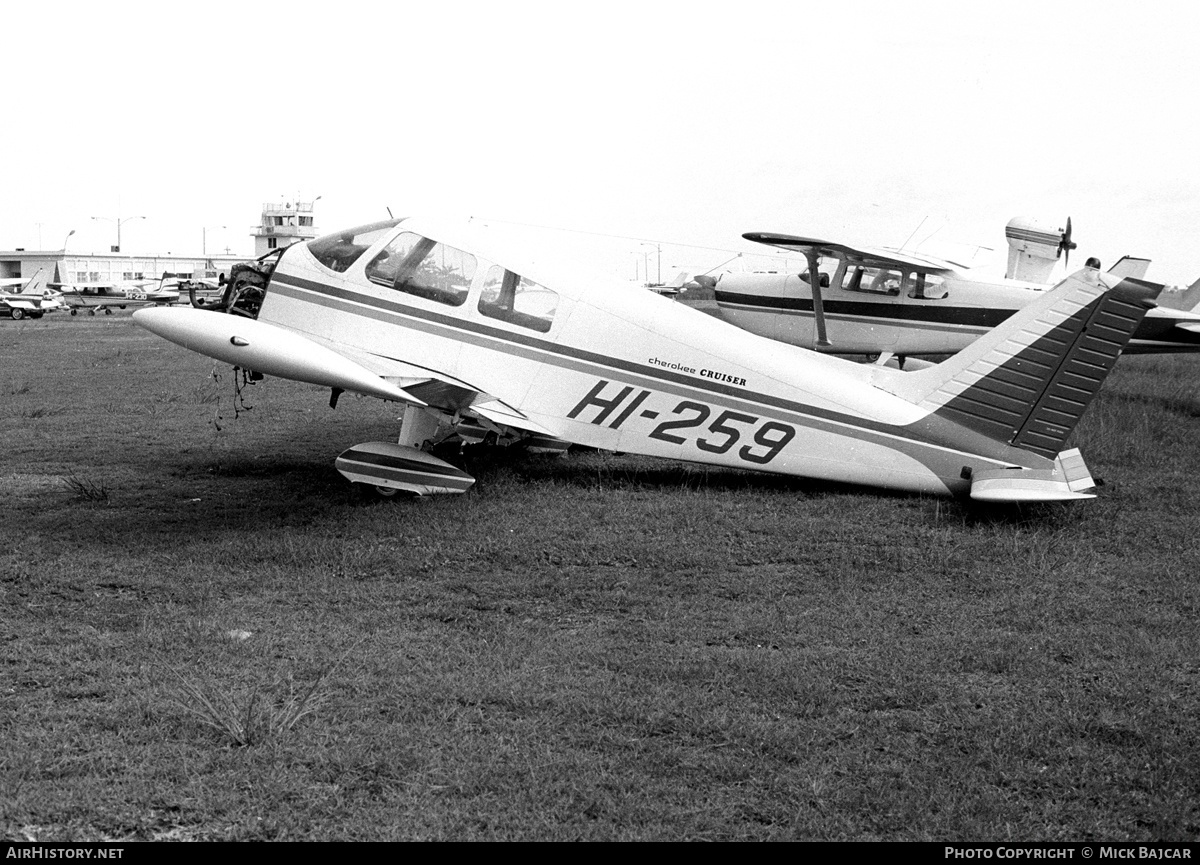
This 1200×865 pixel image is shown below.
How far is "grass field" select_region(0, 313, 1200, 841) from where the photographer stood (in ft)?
12.9

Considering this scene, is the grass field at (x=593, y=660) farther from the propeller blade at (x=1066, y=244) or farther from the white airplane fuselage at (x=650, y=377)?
the propeller blade at (x=1066, y=244)

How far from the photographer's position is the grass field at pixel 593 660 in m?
3.92

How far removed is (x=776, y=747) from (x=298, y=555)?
12.8ft

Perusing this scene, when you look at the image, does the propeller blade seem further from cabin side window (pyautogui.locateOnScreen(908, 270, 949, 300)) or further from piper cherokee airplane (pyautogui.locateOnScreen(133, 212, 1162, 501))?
piper cherokee airplane (pyautogui.locateOnScreen(133, 212, 1162, 501))

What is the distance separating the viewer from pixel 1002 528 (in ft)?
26.0

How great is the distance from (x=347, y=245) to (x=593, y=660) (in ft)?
17.9

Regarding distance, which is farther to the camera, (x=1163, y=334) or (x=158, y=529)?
(x=1163, y=334)

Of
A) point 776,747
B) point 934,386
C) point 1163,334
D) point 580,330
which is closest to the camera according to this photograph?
point 776,747

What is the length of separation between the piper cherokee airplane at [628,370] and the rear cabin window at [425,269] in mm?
13

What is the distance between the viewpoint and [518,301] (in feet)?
30.3

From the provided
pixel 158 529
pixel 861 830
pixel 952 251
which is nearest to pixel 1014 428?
pixel 861 830

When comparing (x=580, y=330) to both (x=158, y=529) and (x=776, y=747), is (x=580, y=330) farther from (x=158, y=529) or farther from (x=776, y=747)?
(x=776, y=747)

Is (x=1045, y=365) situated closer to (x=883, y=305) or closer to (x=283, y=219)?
(x=883, y=305)

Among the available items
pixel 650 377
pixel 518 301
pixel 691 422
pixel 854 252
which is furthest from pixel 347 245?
pixel 854 252
